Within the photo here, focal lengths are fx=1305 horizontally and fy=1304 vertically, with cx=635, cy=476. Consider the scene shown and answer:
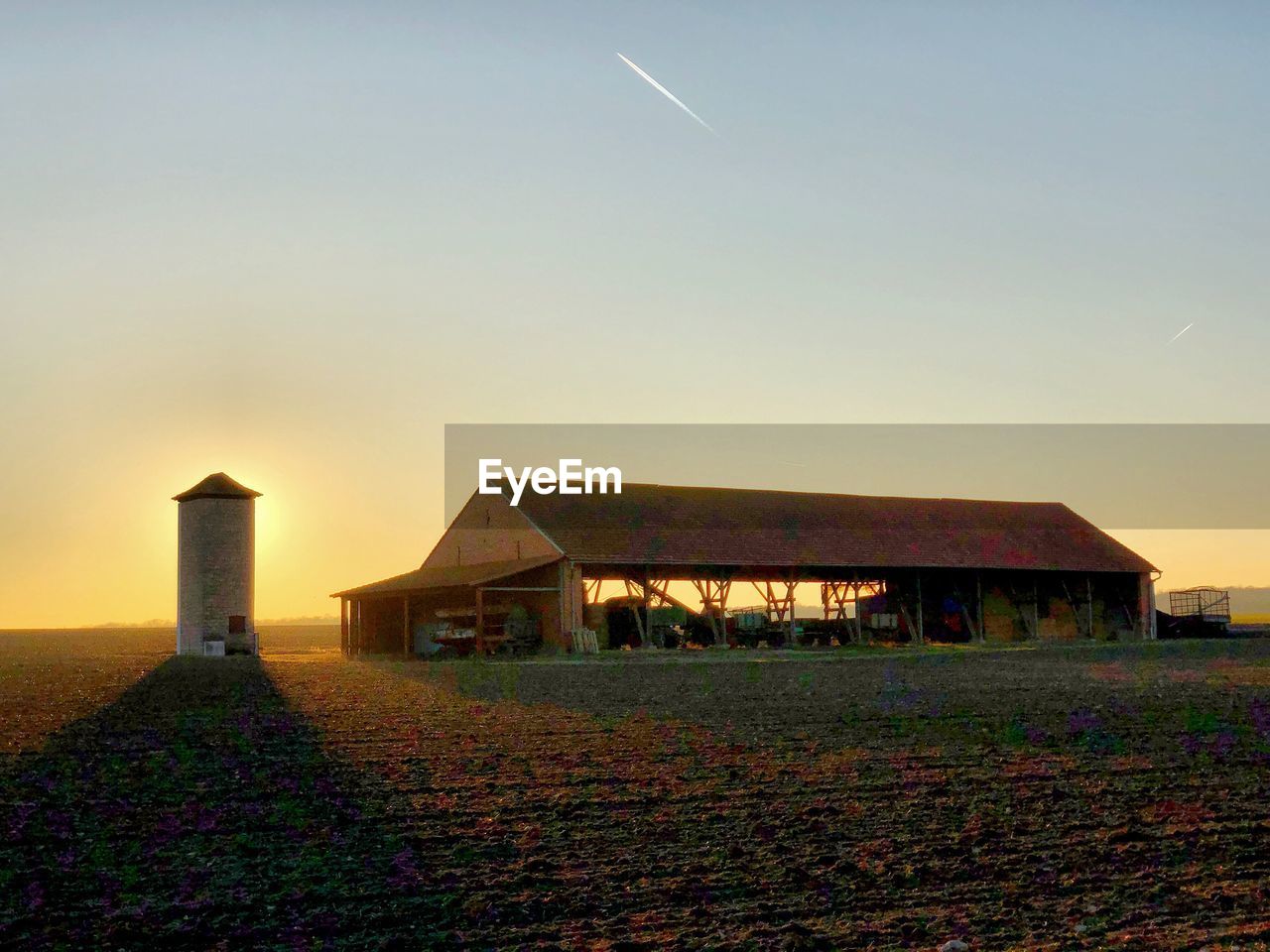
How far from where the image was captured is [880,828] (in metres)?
8.92

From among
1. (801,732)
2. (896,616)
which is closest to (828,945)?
(801,732)

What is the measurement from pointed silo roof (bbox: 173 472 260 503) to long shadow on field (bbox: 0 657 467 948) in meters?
29.7

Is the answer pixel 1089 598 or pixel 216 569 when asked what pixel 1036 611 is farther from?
pixel 216 569

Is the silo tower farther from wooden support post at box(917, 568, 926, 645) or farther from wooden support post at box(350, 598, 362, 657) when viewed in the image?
wooden support post at box(917, 568, 926, 645)

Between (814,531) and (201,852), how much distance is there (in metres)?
36.9

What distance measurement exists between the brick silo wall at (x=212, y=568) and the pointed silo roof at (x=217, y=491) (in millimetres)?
170

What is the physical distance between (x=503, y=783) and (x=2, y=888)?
4.34 meters

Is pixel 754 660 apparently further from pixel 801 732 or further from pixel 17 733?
pixel 17 733

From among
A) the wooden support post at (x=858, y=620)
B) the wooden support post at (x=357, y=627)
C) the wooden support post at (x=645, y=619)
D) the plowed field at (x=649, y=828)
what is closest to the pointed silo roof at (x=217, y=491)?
the wooden support post at (x=357, y=627)

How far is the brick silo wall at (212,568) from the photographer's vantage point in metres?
42.6

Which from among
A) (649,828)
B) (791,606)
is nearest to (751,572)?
(791,606)

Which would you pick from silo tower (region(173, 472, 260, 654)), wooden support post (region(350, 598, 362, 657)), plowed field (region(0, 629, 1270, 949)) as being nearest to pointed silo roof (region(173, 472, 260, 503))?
silo tower (region(173, 472, 260, 654))

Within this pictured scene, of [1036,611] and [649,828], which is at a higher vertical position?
[649,828]

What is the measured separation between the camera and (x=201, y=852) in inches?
→ 326
